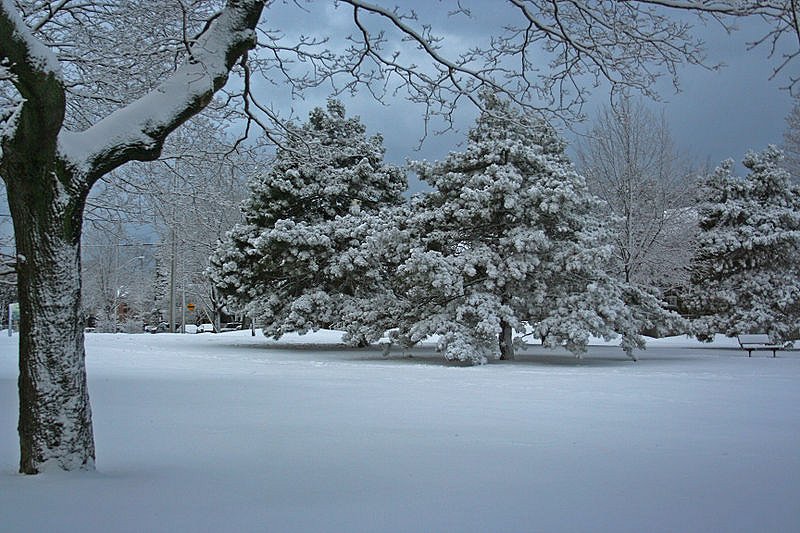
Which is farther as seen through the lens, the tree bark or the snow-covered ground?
the tree bark

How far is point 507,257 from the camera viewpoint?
19750 mm

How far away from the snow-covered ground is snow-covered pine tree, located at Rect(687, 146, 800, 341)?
1428 cm

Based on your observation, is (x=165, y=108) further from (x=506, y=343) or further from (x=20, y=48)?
(x=506, y=343)

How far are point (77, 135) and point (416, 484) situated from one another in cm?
379

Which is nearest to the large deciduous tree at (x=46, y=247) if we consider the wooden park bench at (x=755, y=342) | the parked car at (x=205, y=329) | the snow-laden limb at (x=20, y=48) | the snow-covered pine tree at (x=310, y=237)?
the snow-laden limb at (x=20, y=48)

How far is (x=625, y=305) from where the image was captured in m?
20.5

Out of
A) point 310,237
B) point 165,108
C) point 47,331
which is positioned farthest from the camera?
point 310,237

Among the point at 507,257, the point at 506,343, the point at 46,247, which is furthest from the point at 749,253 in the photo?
the point at 46,247

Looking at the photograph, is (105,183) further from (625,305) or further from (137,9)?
(625,305)

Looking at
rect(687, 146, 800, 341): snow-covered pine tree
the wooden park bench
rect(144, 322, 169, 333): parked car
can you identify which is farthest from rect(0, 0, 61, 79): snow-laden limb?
rect(144, 322, 169, 333): parked car

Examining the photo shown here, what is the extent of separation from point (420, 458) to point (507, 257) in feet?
44.9

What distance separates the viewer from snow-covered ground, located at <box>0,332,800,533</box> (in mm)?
4508

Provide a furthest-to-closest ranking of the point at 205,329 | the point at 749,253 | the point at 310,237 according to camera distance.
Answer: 1. the point at 205,329
2. the point at 749,253
3. the point at 310,237

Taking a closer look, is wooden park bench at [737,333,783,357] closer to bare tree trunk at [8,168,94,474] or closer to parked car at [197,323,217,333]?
bare tree trunk at [8,168,94,474]
